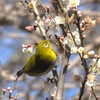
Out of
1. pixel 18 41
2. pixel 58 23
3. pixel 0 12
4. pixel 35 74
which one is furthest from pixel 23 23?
pixel 58 23

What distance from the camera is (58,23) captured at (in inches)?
56.6

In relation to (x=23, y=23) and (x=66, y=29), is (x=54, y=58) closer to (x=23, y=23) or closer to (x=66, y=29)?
(x=66, y=29)

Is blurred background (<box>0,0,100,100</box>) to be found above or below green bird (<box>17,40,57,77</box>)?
above

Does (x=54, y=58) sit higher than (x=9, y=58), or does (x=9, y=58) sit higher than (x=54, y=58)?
(x=9, y=58)

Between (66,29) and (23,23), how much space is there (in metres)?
3.81

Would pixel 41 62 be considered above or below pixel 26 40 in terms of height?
below

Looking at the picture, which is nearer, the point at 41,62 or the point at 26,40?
the point at 41,62

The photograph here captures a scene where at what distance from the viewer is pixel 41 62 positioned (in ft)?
5.68

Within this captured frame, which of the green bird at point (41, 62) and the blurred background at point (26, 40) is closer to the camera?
Result: the green bird at point (41, 62)

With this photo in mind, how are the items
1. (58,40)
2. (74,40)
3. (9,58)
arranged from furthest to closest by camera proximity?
1. (9,58)
2. (58,40)
3. (74,40)

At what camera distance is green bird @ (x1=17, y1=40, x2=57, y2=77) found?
1674 mm

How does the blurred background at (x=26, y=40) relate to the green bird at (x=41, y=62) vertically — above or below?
above

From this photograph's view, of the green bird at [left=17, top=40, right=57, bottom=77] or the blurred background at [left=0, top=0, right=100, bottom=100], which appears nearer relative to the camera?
the green bird at [left=17, top=40, right=57, bottom=77]

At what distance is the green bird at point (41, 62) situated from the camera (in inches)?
65.9
